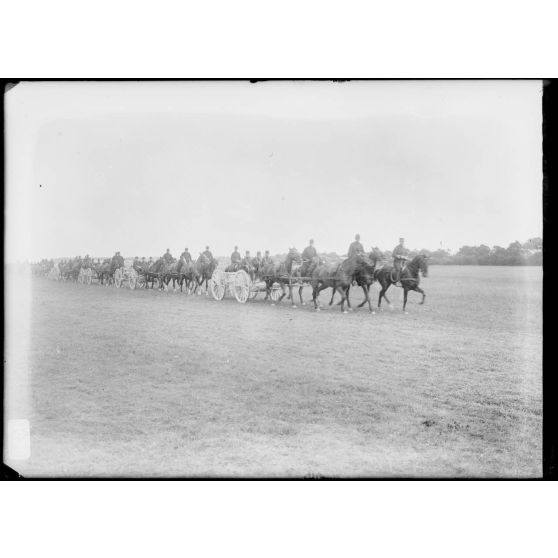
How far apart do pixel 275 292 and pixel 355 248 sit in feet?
2.80

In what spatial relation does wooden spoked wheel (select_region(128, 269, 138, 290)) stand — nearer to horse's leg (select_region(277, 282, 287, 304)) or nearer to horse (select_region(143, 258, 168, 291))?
horse (select_region(143, 258, 168, 291))

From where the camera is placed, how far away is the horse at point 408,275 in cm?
495

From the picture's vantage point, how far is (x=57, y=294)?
5078 millimetres

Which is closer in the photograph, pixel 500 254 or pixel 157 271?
pixel 500 254

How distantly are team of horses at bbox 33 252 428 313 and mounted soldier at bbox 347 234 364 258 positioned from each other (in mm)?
28

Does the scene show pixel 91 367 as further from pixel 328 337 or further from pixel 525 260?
pixel 525 260

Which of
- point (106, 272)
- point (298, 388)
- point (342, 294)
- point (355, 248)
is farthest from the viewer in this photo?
point (106, 272)

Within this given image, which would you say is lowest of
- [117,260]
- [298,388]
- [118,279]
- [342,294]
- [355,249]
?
[298,388]

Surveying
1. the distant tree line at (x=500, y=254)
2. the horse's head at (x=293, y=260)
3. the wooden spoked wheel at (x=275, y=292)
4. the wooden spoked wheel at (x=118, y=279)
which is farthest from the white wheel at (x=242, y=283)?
the distant tree line at (x=500, y=254)

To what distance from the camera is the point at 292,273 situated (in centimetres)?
506

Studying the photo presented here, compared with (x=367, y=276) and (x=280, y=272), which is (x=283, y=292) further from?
(x=367, y=276)

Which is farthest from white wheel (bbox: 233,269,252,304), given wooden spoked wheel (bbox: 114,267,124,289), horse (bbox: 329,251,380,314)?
wooden spoked wheel (bbox: 114,267,124,289)

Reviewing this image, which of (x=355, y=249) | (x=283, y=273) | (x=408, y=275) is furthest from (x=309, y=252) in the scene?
(x=408, y=275)

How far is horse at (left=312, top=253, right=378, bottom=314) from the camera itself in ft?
16.5
